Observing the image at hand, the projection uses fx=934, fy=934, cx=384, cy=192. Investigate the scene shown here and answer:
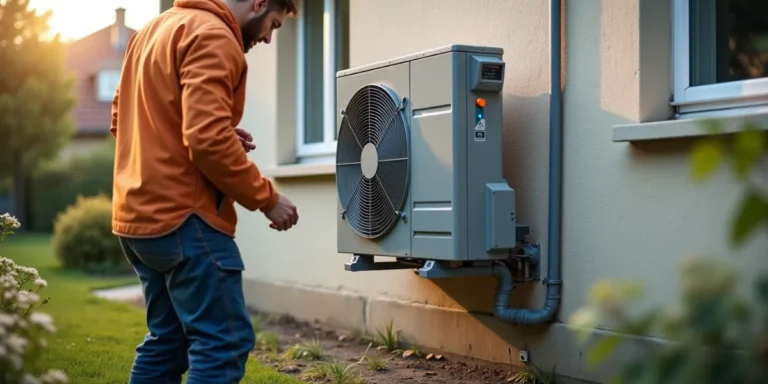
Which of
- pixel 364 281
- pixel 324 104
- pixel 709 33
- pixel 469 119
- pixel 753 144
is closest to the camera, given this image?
pixel 753 144

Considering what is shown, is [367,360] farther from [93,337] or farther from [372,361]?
[93,337]

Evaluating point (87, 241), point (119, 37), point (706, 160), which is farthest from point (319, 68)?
point (119, 37)

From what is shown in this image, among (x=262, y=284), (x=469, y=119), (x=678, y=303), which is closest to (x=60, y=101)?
(x=262, y=284)

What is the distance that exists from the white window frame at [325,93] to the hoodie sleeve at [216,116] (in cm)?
407

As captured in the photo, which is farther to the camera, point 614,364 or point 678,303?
point 614,364

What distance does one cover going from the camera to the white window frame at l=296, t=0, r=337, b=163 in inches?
290

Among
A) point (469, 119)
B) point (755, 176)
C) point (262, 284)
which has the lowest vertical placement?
point (262, 284)

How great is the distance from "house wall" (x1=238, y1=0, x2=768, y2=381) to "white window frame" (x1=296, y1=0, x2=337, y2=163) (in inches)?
33.1

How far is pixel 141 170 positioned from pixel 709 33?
2.59 meters

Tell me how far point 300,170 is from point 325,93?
0.69 meters

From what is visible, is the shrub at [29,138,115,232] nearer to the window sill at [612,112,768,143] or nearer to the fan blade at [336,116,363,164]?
the fan blade at [336,116,363,164]

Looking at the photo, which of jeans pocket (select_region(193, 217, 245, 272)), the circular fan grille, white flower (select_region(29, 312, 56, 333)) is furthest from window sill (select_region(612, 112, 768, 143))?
white flower (select_region(29, 312, 56, 333))

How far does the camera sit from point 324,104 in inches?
295

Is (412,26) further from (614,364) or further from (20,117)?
(20,117)
